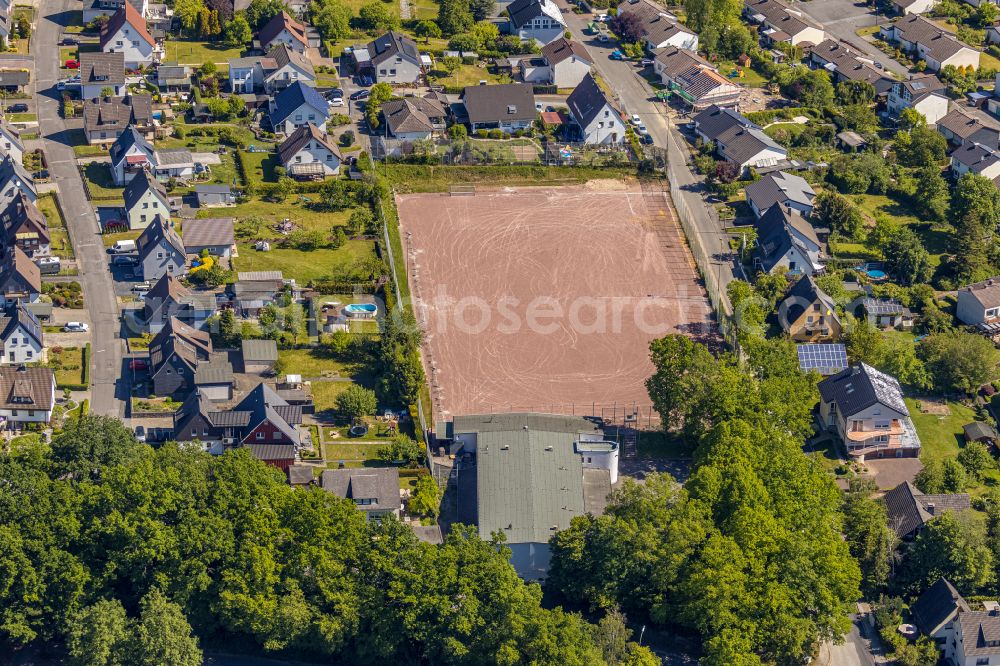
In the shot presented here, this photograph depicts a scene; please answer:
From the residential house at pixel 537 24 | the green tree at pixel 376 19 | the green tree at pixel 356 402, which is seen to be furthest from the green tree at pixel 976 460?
the green tree at pixel 376 19

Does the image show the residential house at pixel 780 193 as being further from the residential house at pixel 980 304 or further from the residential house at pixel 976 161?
the residential house at pixel 980 304

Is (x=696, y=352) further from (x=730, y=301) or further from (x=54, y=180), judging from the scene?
(x=54, y=180)

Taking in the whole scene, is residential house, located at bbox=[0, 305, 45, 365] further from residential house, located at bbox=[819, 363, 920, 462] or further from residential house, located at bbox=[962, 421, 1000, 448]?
residential house, located at bbox=[962, 421, 1000, 448]

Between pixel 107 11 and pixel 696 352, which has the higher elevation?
pixel 107 11

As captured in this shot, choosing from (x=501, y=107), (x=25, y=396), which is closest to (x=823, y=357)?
(x=501, y=107)

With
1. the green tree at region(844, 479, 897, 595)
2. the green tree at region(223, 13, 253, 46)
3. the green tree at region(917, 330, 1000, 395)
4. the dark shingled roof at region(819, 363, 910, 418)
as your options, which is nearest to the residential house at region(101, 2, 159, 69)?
the green tree at region(223, 13, 253, 46)

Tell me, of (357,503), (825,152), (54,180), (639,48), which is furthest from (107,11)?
(357,503)

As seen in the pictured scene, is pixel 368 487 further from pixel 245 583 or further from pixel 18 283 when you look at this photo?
pixel 18 283
